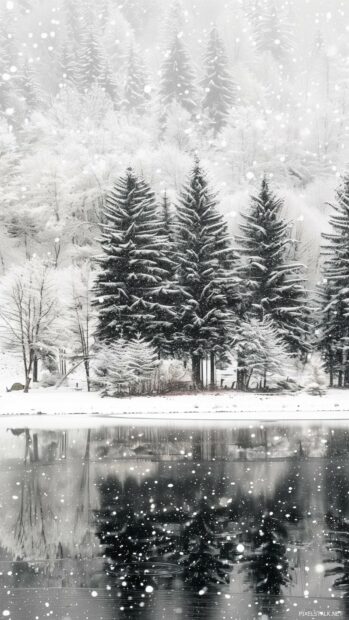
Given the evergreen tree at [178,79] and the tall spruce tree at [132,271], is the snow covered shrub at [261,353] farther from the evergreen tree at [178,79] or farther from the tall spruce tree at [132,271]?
the evergreen tree at [178,79]

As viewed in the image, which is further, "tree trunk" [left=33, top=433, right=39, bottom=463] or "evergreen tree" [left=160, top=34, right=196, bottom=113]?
"evergreen tree" [left=160, top=34, right=196, bottom=113]

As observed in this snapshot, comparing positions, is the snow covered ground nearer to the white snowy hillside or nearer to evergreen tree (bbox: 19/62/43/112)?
the white snowy hillside

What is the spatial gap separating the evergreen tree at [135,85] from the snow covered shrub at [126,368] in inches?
2331

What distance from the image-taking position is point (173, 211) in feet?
150

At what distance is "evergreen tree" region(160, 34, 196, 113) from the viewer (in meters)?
Result: 78.0

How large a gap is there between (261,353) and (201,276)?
616 centimetres

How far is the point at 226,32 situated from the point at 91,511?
337ft

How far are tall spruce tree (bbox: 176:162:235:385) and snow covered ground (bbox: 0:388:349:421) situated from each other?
388 centimetres

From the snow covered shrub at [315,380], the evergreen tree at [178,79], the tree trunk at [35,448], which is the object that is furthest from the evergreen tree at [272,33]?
the tree trunk at [35,448]

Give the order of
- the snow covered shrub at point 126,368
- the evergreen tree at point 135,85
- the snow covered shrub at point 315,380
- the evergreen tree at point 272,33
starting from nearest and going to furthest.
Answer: the snow covered shrub at point 126,368 → the snow covered shrub at point 315,380 → the evergreen tree at point 135,85 → the evergreen tree at point 272,33

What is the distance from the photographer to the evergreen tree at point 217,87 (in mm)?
75688

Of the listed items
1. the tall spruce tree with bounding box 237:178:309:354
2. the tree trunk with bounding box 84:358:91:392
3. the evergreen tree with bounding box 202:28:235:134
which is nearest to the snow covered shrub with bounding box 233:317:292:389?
the tall spruce tree with bounding box 237:178:309:354

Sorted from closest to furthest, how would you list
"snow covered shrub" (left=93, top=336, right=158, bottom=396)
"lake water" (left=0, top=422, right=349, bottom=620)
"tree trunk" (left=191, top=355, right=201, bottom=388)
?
1. "lake water" (left=0, top=422, right=349, bottom=620)
2. "snow covered shrub" (left=93, top=336, right=158, bottom=396)
3. "tree trunk" (left=191, top=355, right=201, bottom=388)

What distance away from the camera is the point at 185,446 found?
16688 mm
